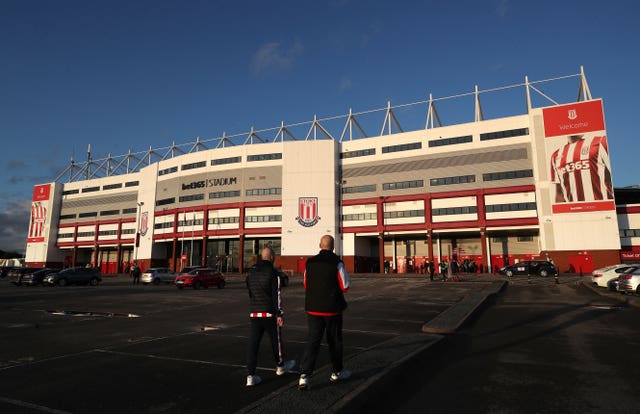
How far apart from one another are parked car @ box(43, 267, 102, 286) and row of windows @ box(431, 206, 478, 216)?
40.7 m

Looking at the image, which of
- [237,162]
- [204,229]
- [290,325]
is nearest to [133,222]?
[204,229]

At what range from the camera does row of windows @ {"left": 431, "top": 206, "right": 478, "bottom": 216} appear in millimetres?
50441

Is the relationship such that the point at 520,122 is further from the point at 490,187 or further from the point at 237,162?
the point at 237,162

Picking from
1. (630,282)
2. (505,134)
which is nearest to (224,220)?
(505,134)

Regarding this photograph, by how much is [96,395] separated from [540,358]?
6.51m

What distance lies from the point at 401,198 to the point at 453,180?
7.46m

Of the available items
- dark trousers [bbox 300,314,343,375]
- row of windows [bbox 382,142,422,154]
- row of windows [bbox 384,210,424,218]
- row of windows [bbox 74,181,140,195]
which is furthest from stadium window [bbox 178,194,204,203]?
dark trousers [bbox 300,314,343,375]

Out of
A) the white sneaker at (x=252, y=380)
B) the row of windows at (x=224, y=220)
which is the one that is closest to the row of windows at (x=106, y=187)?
the row of windows at (x=224, y=220)

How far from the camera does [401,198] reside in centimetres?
5466

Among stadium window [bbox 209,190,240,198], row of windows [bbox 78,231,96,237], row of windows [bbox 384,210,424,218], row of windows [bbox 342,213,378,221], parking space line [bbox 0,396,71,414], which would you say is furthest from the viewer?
row of windows [bbox 78,231,96,237]

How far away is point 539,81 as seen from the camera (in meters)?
50.8

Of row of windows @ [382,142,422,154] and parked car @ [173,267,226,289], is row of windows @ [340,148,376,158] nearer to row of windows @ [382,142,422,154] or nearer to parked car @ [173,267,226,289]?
row of windows @ [382,142,422,154]

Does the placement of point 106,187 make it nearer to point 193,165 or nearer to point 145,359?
point 193,165

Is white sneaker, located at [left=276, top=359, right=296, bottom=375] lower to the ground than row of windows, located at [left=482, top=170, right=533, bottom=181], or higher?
lower
